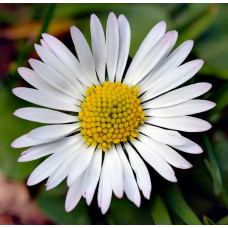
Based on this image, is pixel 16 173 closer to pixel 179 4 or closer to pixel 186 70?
pixel 186 70

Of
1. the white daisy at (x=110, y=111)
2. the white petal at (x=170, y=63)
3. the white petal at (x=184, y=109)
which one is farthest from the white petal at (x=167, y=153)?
the white petal at (x=170, y=63)

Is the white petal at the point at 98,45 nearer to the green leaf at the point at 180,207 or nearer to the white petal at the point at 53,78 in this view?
the white petal at the point at 53,78

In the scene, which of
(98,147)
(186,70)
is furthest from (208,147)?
(98,147)

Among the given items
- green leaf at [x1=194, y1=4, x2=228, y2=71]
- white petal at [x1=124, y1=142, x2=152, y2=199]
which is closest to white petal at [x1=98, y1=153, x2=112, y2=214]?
white petal at [x1=124, y1=142, x2=152, y2=199]

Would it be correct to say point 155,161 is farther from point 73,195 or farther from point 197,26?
point 197,26

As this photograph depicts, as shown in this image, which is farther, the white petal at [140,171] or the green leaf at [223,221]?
the green leaf at [223,221]

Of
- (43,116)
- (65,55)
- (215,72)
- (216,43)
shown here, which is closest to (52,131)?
(43,116)
